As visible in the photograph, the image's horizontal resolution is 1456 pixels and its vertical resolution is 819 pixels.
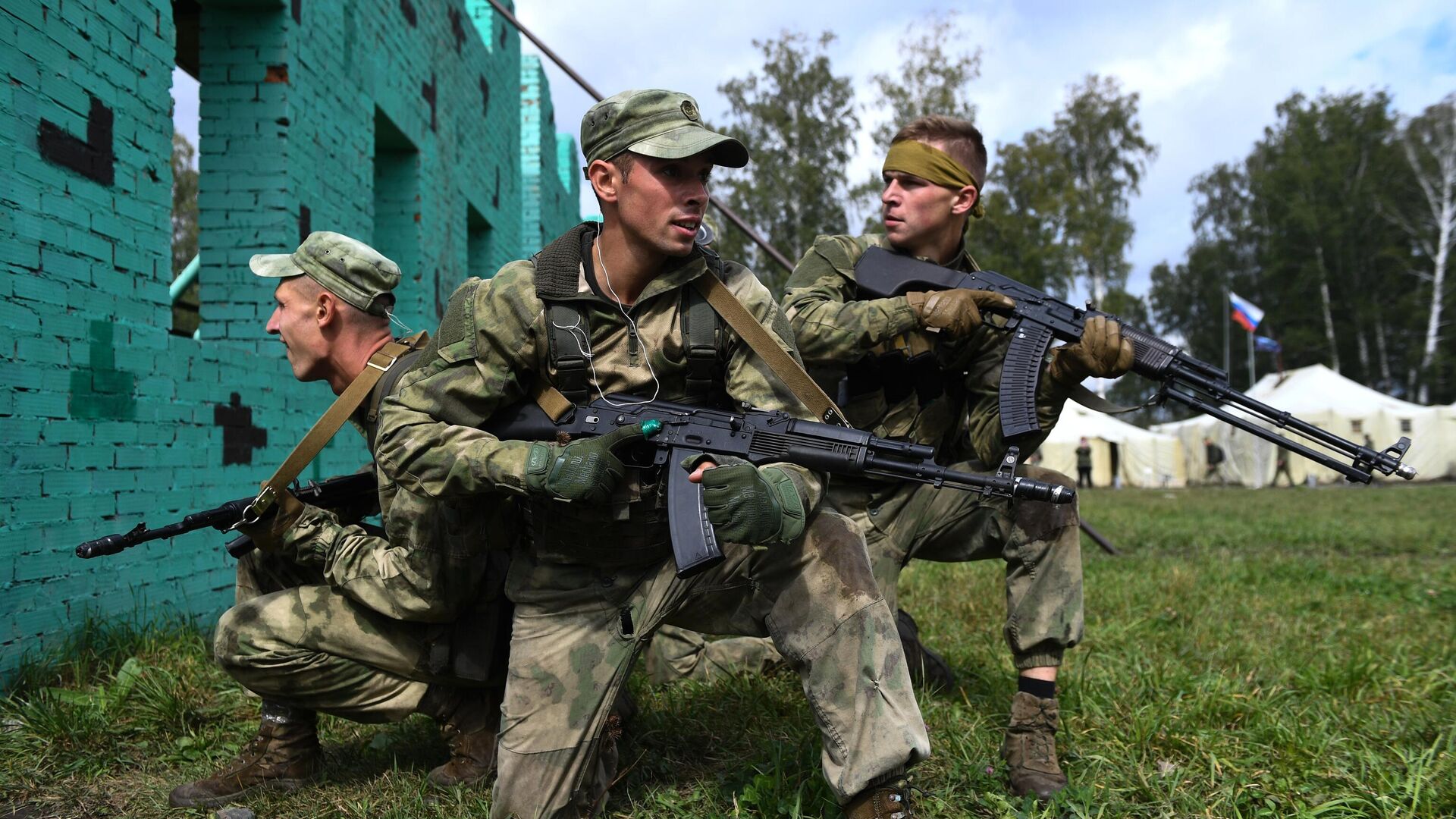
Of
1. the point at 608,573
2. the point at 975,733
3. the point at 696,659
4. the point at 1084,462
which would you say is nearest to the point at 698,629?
the point at 608,573

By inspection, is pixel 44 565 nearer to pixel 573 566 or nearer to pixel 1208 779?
pixel 573 566

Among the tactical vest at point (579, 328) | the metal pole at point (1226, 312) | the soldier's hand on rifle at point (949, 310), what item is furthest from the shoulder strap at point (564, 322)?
the metal pole at point (1226, 312)

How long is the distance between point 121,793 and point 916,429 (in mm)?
2728

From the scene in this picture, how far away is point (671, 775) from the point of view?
120 inches

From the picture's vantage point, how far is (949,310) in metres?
3.33

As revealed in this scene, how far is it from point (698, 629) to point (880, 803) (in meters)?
0.74

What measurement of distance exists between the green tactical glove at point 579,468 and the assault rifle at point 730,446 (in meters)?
0.12

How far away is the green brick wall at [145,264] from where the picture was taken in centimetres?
372

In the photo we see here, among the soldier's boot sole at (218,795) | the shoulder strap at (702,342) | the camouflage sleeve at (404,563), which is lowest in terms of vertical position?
the soldier's boot sole at (218,795)

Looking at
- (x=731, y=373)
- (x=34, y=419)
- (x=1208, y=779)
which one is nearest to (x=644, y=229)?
(x=731, y=373)

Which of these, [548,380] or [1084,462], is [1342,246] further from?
[548,380]

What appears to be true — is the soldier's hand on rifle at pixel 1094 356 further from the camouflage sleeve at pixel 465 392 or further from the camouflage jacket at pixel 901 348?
the camouflage sleeve at pixel 465 392

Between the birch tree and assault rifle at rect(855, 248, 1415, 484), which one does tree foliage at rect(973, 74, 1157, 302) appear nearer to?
the birch tree

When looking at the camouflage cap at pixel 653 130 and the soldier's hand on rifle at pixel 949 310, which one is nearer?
the camouflage cap at pixel 653 130
